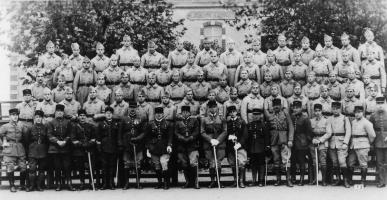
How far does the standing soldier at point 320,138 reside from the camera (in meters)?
11.0

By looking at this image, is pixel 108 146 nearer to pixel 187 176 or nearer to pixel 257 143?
pixel 187 176

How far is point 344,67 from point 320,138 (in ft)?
6.71

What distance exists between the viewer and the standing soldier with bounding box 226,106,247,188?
433 inches

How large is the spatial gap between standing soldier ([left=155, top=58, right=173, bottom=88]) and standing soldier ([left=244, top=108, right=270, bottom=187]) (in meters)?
2.10

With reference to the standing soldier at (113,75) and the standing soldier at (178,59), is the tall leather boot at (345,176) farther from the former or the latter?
the standing soldier at (113,75)

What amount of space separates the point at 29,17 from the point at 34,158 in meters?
6.50

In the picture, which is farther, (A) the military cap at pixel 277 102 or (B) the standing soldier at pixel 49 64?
(B) the standing soldier at pixel 49 64

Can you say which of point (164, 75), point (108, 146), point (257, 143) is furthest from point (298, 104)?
point (108, 146)

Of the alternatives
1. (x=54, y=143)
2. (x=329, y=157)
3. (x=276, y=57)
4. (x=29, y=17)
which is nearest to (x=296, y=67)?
(x=276, y=57)

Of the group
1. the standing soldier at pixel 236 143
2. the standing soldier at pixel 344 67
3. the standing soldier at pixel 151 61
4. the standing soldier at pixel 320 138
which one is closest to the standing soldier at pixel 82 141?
the standing soldier at pixel 151 61

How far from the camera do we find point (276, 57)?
12680 mm

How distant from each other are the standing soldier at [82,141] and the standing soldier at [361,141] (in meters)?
5.02

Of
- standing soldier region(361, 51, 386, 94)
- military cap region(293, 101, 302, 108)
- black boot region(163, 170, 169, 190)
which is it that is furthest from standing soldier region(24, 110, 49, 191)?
standing soldier region(361, 51, 386, 94)

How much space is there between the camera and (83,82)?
12.4 metres
